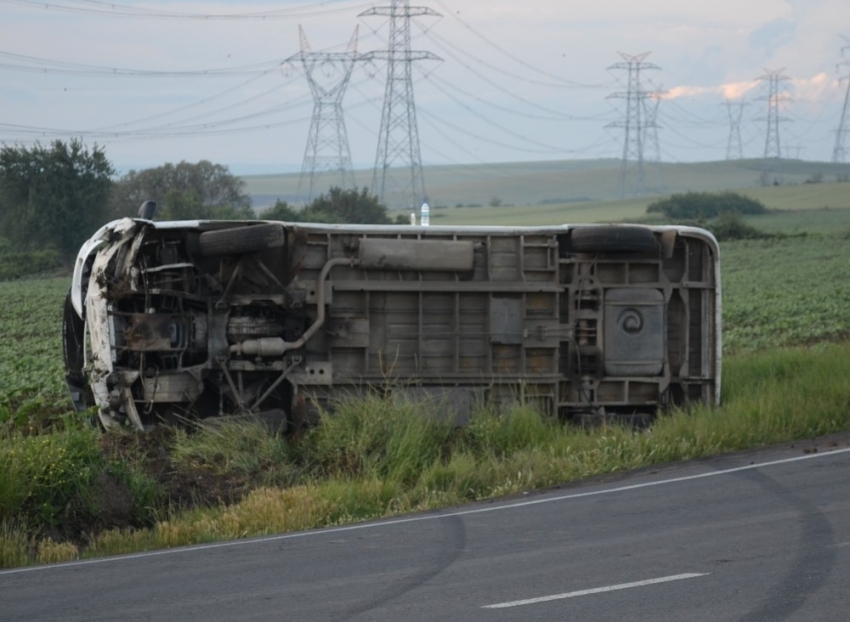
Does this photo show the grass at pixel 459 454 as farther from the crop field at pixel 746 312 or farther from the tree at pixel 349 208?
the tree at pixel 349 208

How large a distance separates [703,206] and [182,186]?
130 ft

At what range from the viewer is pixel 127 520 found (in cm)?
1055

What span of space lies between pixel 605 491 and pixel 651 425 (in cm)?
330

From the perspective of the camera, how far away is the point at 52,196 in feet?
227

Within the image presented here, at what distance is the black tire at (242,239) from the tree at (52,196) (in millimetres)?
57550

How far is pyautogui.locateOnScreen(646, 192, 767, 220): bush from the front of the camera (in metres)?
86.8

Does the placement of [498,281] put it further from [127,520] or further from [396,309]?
[127,520]

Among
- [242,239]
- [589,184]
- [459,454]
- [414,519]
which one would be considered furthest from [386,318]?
[589,184]

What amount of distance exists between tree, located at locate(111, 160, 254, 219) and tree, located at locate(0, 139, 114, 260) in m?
5.79

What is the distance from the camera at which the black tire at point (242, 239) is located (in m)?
13.1

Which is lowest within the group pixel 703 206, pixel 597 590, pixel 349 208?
pixel 597 590

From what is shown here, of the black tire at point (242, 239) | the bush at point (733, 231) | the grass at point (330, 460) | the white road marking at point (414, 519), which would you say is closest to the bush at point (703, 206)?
the bush at point (733, 231)

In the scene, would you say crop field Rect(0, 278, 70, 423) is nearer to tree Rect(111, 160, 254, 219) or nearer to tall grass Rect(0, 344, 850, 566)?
tall grass Rect(0, 344, 850, 566)

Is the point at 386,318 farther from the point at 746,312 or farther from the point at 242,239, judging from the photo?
the point at 746,312
